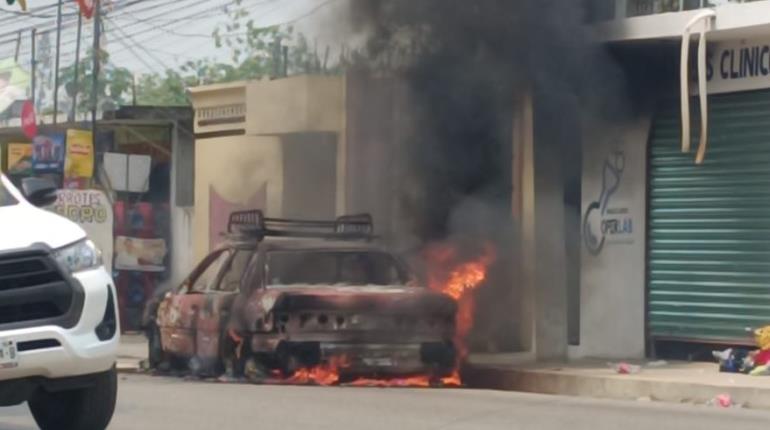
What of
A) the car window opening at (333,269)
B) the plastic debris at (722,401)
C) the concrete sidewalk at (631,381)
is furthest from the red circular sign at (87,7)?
the plastic debris at (722,401)

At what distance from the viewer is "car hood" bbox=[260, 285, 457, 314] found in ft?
50.7

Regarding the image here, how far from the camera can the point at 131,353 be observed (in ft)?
77.4

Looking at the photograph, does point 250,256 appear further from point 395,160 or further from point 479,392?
point 395,160

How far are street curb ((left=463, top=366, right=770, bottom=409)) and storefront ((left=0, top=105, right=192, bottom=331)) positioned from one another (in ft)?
35.8

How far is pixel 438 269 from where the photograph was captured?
18.9 metres

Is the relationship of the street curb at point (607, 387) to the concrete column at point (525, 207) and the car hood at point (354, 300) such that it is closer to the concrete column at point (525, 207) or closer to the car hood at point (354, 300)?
the car hood at point (354, 300)

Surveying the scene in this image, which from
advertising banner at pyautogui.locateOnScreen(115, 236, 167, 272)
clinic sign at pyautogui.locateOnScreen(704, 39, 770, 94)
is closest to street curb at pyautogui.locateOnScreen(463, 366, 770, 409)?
clinic sign at pyautogui.locateOnScreen(704, 39, 770, 94)

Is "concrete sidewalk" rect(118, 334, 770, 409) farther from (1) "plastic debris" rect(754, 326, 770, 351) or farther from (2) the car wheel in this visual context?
(2) the car wheel

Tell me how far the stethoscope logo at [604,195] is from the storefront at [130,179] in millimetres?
9782

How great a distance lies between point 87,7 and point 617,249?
14.2m

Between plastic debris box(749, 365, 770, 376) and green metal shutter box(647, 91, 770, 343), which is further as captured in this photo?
green metal shutter box(647, 91, 770, 343)

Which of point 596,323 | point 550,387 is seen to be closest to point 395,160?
point 596,323

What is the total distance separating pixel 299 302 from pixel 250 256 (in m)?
1.30

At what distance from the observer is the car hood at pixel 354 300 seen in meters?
15.4
